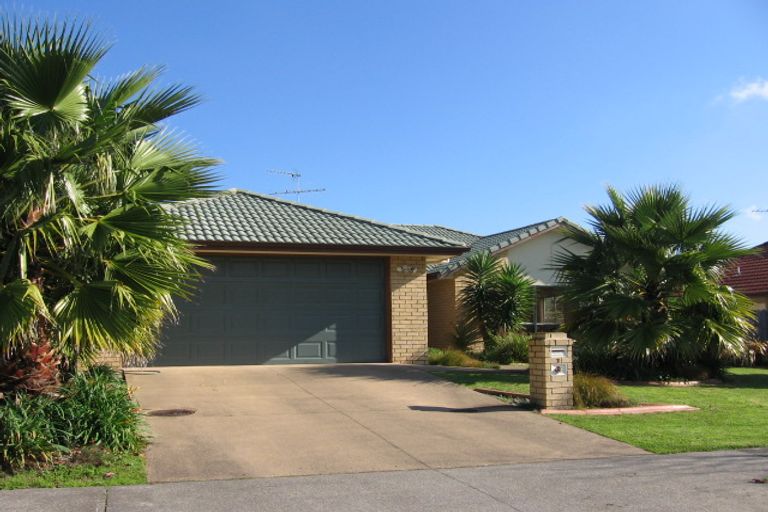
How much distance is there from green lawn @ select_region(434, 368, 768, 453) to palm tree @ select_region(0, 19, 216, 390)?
238 inches

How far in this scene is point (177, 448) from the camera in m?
8.75

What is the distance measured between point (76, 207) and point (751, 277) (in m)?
25.9

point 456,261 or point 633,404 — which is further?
point 456,261

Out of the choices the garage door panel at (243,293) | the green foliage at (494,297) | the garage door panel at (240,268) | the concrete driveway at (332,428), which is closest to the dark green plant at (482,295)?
the green foliage at (494,297)

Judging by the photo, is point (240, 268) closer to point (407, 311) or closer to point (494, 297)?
point (407, 311)

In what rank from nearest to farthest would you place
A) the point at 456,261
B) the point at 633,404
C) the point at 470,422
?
the point at 470,422 → the point at 633,404 → the point at 456,261

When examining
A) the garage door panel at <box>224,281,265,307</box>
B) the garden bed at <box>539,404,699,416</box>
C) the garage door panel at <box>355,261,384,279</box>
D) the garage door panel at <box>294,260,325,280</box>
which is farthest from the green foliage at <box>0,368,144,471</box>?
the garage door panel at <box>355,261,384,279</box>

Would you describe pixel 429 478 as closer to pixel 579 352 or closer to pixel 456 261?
pixel 579 352

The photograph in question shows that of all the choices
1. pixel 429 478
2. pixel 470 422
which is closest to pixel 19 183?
pixel 429 478

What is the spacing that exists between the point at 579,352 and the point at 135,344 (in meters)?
10.0

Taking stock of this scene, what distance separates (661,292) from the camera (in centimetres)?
1572

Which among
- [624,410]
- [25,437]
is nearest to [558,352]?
[624,410]

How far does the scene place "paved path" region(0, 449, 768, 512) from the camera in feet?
21.9

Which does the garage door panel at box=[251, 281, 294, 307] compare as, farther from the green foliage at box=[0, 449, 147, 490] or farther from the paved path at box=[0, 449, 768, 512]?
the paved path at box=[0, 449, 768, 512]
